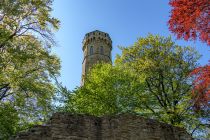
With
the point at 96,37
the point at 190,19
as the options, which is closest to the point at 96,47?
the point at 96,37

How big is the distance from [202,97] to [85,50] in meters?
44.8

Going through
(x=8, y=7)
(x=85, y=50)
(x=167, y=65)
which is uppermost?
(x=85, y=50)

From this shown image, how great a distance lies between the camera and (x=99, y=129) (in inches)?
444

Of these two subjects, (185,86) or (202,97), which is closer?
(202,97)

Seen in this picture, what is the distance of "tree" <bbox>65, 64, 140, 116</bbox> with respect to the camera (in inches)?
823

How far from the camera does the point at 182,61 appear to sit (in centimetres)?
2416

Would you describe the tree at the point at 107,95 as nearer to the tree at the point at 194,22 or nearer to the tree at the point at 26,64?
the tree at the point at 26,64

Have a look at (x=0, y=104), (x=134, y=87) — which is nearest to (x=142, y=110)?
(x=134, y=87)

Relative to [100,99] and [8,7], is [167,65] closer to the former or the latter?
[100,99]

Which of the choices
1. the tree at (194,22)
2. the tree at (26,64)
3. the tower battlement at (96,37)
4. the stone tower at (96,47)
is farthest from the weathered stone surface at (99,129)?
the tower battlement at (96,37)

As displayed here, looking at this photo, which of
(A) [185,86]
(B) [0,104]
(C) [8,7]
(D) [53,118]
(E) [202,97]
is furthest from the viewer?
(A) [185,86]

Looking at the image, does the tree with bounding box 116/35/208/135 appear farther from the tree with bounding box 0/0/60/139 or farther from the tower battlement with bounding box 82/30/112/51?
the tower battlement with bounding box 82/30/112/51

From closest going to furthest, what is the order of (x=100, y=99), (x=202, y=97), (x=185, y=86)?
(x=202, y=97)
(x=100, y=99)
(x=185, y=86)

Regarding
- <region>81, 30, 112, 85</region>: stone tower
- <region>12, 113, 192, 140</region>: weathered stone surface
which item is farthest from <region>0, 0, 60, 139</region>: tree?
<region>81, 30, 112, 85</region>: stone tower
